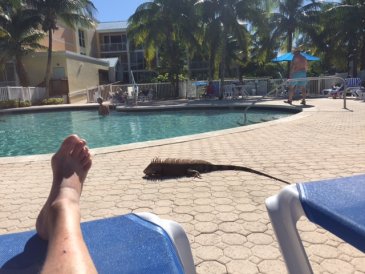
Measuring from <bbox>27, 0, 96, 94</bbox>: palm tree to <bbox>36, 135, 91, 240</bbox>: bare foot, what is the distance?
20102mm

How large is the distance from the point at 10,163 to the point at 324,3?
23065mm

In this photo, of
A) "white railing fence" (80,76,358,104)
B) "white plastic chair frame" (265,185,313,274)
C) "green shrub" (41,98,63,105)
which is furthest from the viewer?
"green shrub" (41,98,63,105)

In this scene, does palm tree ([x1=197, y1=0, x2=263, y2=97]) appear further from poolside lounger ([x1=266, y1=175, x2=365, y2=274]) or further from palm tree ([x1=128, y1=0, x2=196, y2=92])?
poolside lounger ([x1=266, y1=175, x2=365, y2=274])

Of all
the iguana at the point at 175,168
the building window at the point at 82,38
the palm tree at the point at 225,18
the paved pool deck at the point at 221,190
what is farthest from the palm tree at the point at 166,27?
the iguana at the point at 175,168

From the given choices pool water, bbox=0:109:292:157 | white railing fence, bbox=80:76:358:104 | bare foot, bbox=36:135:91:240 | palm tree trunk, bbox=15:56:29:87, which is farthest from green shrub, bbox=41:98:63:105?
bare foot, bbox=36:135:91:240

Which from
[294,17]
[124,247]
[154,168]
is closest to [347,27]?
[294,17]

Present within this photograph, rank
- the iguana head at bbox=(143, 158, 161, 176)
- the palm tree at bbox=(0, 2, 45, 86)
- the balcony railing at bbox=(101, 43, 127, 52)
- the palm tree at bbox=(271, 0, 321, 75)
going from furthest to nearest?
the balcony railing at bbox=(101, 43, 127, 52) → the palm tree at bbox=(271, 0, 321, 75) → the palm tree at bbox=(0, 2, 45, 86) → the iguana head at bbox=(143, 158, 161, 176)

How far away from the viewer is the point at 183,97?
21031 mm

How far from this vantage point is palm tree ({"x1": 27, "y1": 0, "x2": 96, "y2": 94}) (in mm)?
19797

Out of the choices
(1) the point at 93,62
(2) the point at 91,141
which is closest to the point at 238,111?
(2) the point at 91,141

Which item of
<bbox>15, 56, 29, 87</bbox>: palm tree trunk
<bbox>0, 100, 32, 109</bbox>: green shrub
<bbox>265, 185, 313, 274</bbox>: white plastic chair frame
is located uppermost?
<bbox>15, 56, 29, 87</bbox>: palm tree trunk

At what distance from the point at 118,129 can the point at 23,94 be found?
11531 mm

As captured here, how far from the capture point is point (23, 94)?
749 inches

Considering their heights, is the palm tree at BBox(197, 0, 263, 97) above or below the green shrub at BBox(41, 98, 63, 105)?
above
